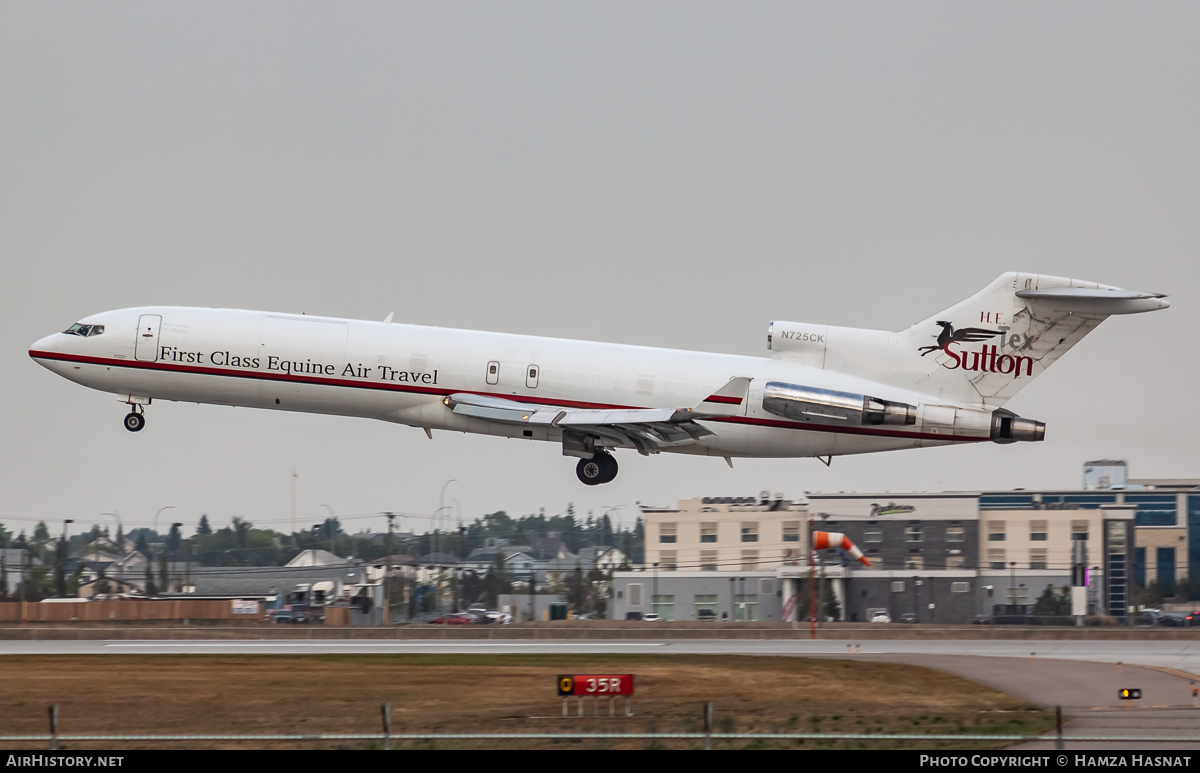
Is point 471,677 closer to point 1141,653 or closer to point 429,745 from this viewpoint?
point 429,745

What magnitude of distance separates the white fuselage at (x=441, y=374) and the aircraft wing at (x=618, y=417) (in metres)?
0.26

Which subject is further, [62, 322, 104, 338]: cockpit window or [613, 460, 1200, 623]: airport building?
[613, 460, 1200, 623]: airport building

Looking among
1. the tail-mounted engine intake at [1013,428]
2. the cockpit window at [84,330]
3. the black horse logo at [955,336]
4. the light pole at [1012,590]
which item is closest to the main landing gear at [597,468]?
the black horse logo at [955,336]

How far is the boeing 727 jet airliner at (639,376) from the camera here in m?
39.3

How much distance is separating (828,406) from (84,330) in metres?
23.2

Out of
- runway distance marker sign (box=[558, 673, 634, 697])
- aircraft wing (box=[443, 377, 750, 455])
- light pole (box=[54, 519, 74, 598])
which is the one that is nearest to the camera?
runway distance marker sign (box=[558, 673, 634, 697])

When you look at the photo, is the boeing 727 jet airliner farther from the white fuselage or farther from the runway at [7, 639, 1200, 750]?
the runway at [7, 639, 1200, 750]

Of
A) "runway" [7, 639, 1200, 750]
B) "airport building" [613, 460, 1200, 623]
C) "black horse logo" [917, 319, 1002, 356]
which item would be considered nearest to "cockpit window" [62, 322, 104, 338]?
"runway" [7, 639, 1200, 750]

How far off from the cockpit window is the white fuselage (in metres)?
0.51

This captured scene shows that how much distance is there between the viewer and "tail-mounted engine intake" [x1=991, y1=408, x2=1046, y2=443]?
39.4 metres

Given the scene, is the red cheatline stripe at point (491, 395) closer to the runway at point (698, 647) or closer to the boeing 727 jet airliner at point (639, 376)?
the boeing 727 jet airliner at point (639, 376)

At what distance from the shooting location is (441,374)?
39500mm

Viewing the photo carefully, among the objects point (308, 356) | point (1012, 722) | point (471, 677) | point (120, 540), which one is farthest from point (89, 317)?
point (120, 540)

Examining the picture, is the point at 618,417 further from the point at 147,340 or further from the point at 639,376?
the point at 147,340
